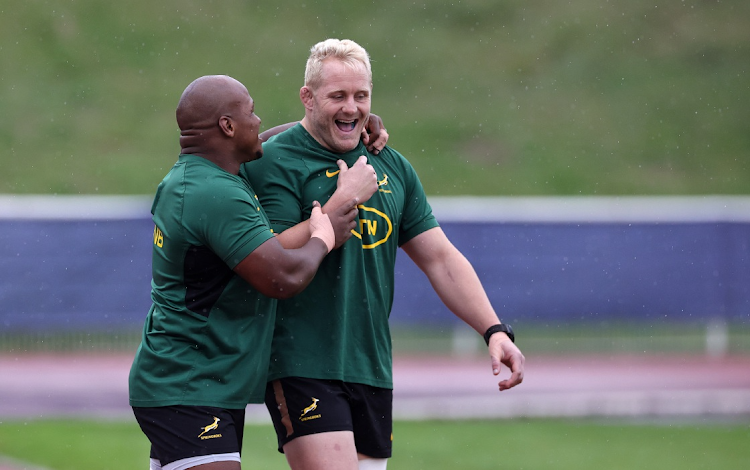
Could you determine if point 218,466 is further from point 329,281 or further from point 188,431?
point 329,281

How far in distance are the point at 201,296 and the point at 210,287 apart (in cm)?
5

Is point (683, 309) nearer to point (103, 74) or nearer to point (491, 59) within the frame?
point (491, 59)

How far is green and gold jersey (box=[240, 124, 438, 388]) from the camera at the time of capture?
4.62m

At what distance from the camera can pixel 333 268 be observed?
4641mm

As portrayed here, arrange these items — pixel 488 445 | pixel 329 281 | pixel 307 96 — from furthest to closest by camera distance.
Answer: pixel 488 445, pixel 307 96, pixel 329 281

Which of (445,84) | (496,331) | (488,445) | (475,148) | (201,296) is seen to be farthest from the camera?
(445,84)

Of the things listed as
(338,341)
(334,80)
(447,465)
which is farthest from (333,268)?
(447,465)

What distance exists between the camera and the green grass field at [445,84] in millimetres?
23547

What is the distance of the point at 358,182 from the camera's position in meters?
4.56

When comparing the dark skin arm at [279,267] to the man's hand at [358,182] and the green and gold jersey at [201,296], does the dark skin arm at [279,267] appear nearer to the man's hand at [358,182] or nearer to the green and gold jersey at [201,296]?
the green and gold jersey at [201,296]

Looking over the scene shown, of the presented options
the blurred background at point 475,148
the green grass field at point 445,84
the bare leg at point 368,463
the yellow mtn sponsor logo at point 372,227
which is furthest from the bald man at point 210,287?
the green grass field at point 445,84

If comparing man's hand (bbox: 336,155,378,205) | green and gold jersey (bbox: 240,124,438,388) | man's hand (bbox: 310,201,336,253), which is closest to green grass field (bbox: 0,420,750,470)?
green and gold jersey (bbox: 240,124,438,388)

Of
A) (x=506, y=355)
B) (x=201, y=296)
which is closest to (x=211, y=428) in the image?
(x=201, y=296)

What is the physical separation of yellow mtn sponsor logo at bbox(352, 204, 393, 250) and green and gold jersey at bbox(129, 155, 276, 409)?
56 centimetres
